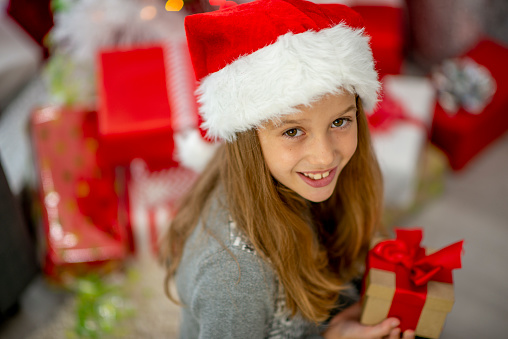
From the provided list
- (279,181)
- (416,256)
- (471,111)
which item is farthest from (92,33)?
(471,111)

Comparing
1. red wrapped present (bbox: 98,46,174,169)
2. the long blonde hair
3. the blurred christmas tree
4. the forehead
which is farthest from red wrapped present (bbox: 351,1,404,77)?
the forehead

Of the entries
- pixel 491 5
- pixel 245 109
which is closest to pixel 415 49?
pixel 491 5

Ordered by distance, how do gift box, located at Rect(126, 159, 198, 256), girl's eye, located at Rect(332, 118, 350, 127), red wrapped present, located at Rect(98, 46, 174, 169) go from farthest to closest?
gift box, located at Rect(126, 159, 198, 256) < red wrapped present, located at Rect(98, 46, 174, 169) < girl's eye, located at Rect(332, 118, 350, 127)

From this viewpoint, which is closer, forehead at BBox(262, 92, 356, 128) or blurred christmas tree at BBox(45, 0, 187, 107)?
forehead at BBox(262, 92, 356, 128)

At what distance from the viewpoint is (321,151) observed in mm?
865

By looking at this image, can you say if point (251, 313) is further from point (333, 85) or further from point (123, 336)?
point (123, 336)

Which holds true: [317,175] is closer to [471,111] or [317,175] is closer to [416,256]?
[416,256]

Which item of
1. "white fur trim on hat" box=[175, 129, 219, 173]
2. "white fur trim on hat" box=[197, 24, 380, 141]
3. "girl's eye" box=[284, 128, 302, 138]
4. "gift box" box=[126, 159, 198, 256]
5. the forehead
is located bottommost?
"gift box" box=[126, 159, 198, 256]

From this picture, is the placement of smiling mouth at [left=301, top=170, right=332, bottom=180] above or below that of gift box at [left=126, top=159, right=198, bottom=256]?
above

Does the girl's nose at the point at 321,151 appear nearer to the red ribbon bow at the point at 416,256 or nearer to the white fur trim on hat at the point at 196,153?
the red ribbon bow at the point at 416,256

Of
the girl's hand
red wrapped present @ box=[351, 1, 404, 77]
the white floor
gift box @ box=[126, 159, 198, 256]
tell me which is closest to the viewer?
the girl's hand

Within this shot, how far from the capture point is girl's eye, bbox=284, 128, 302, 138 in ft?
2.85

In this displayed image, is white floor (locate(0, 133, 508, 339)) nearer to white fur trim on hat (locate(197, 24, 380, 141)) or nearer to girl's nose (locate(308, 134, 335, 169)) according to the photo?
girl's nose (locate(308, 134, 335, 169))

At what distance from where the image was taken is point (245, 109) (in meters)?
0.83
